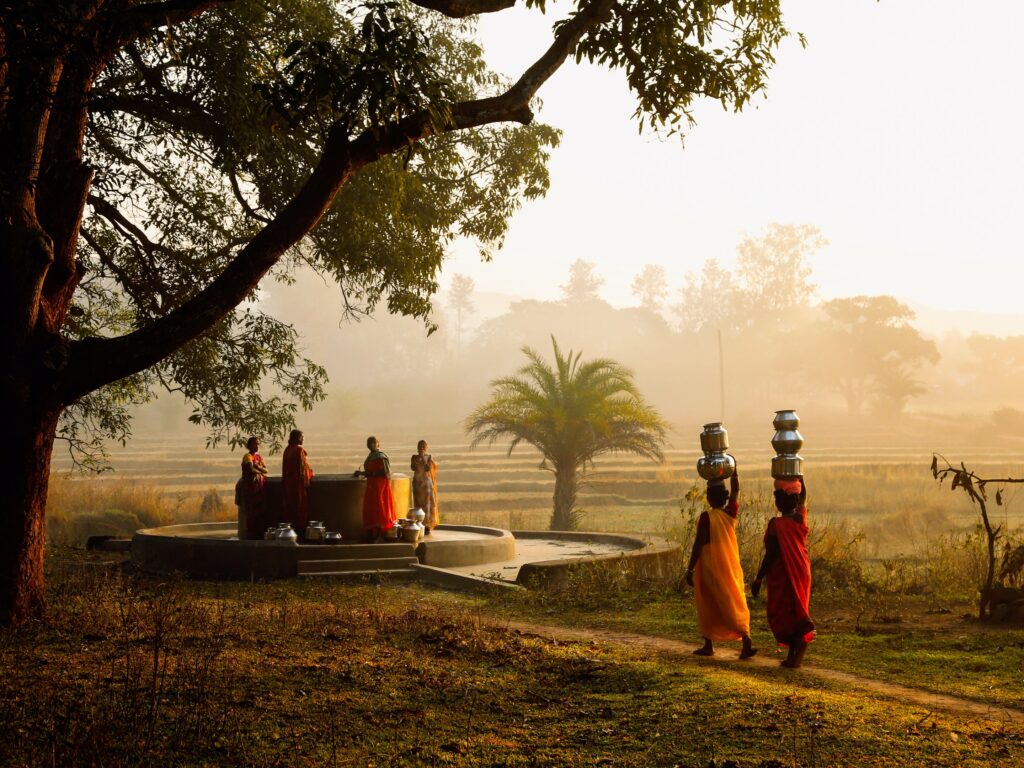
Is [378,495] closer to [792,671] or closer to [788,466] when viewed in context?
[788,466]

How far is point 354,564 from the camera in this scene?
15.2m

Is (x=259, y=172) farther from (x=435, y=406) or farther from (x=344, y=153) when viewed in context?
(x=435, y=406)

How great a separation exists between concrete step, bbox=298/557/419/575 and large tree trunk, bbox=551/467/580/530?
11695mm

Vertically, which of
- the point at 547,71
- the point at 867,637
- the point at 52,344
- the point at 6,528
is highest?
the point at 547,71

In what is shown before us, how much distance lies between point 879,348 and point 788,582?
74279 mm

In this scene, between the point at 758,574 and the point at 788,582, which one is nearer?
the point at 788,582

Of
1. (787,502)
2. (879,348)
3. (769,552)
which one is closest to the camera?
(769,552)

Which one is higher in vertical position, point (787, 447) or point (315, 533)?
point (787, 447)

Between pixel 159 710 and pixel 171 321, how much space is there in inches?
156

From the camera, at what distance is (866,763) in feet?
18.5

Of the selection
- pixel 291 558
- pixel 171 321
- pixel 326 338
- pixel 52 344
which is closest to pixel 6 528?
pixel 52 344

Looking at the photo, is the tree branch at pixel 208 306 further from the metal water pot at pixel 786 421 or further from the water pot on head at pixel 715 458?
the metal water pot at pixel 786 421

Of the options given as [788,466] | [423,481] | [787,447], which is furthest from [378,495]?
[788,466]

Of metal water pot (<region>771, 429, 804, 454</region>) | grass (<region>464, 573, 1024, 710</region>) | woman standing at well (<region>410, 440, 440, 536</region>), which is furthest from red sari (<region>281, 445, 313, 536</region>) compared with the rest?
metal water pot (<region>771, 429, 804, 454</region>)
